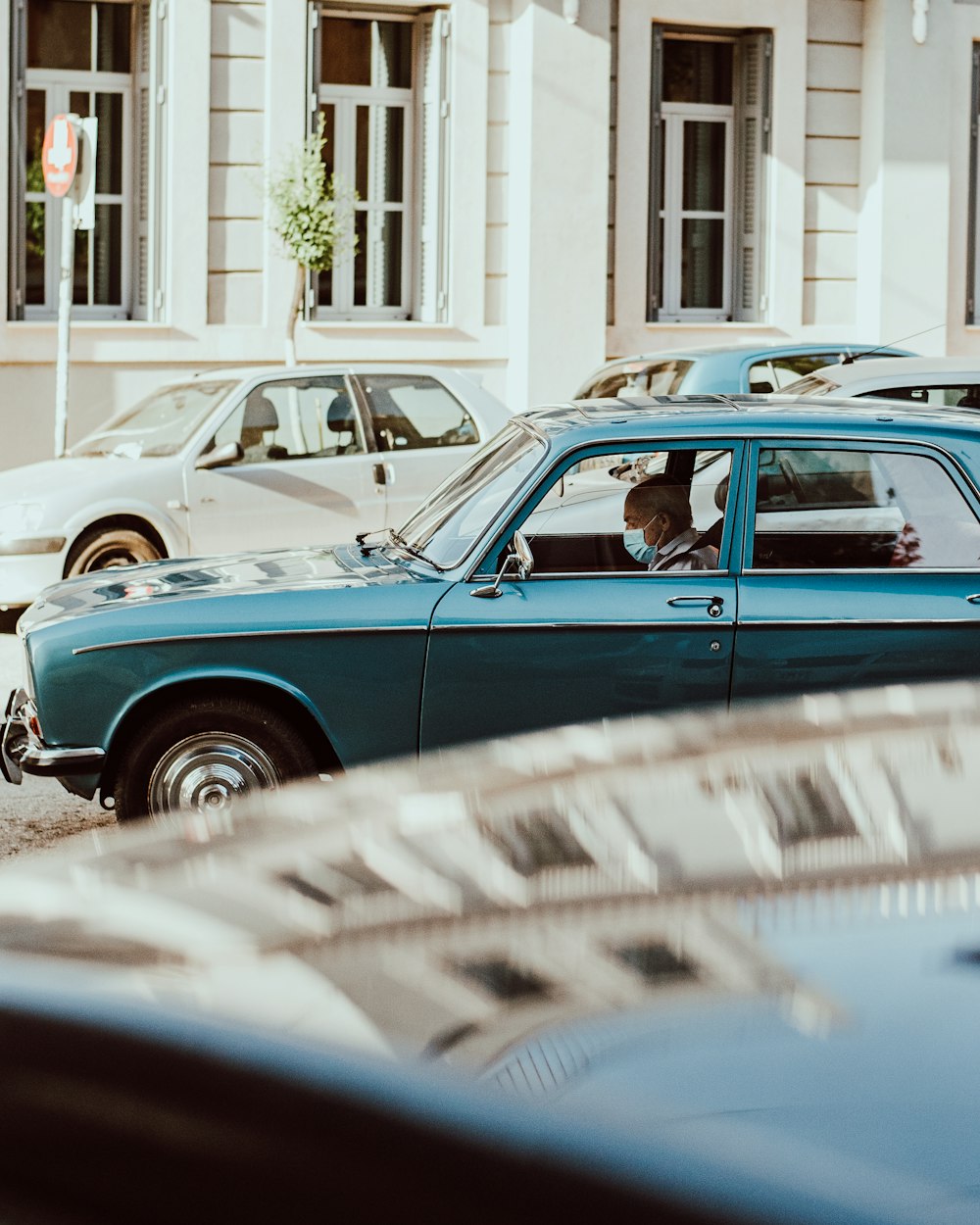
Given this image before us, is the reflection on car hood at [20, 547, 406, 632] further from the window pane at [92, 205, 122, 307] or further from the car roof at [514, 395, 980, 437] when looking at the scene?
the window pane at [92, 205, 122, 307]

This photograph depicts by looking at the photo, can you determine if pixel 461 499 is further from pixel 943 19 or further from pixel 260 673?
pixel 943 19

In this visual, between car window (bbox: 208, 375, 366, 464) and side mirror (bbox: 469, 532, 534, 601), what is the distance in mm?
5879

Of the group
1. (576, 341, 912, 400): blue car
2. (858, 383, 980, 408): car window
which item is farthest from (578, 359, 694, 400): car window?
(858, 383, 980, 408): car window

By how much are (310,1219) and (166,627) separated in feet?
13.5

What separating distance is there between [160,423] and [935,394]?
15.9 ft

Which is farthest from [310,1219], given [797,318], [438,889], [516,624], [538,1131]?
[797,318]

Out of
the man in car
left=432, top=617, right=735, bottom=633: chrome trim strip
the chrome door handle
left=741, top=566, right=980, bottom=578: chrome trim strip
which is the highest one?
the man in car

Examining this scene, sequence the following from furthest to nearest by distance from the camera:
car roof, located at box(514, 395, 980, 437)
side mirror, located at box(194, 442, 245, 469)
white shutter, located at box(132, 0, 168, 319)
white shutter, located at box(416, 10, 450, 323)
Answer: white shutter, located at box(416, 10, 450, 323), white shutter, located at box(132, 0, 168, 319), side mirror, located at box(194, 442, 245, 469), car roof, located at box(514, 395, 980, 437)

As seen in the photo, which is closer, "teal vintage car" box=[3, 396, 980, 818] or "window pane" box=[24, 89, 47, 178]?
"teal vintage car" box=[3, 396, 980, 818]

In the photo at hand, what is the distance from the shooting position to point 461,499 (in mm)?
6000

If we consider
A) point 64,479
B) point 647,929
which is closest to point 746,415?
point 647,929

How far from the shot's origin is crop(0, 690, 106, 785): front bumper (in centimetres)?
559

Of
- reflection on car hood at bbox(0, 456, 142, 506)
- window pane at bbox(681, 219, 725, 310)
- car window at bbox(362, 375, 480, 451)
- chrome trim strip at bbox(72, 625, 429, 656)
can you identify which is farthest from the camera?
window pane at bbox(681, 219, 725, 310)

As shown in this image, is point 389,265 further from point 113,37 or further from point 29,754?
point 29,754
